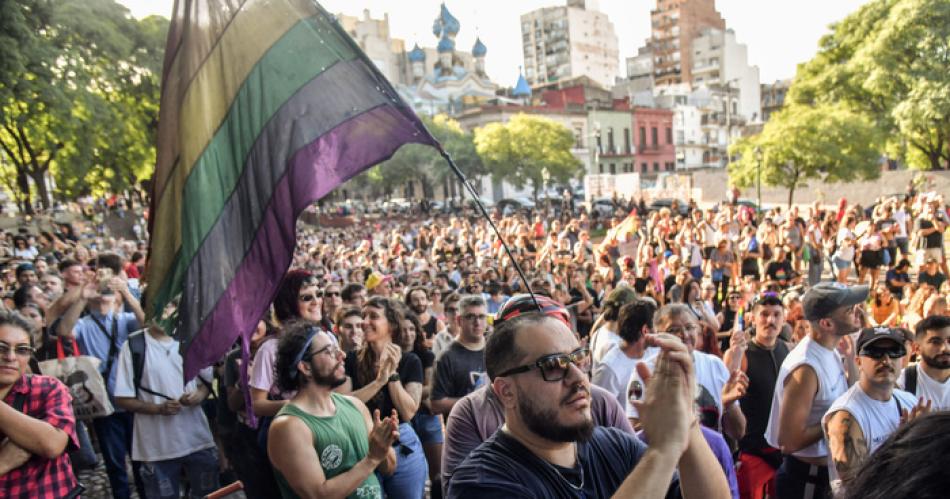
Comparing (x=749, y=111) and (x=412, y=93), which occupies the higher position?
(x=412, y=93)

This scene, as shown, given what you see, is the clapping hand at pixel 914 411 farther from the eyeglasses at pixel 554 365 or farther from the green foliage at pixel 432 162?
the green foliage at pixel 432 162

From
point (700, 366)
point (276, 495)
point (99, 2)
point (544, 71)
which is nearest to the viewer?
point (276, 495)

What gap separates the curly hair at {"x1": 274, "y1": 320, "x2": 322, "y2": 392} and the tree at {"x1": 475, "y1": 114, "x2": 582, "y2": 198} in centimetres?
4542

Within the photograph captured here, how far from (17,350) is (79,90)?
23.0 metres

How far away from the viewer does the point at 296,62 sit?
3045mm

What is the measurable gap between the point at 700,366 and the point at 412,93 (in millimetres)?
78920

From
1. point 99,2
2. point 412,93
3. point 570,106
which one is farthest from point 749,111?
point 99,2

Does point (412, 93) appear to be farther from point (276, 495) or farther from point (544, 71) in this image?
point (276, 495)

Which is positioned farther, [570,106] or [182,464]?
[570,106]

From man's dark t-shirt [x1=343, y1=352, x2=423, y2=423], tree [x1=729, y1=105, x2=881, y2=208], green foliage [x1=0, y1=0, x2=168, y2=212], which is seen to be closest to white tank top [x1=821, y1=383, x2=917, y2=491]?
man's dark t-shirt [x1=343, y1=352, x2=423, y2=423]

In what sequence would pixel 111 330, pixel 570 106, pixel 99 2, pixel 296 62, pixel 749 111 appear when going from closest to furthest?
pixel 296 62 < pixel 111 330 < pixel 99 2 < pixel 570 106 < pixel 749 111

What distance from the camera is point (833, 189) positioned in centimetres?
3625

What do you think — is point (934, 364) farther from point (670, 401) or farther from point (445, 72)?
point (445, 72)

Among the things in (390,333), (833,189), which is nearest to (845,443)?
(390,333)
